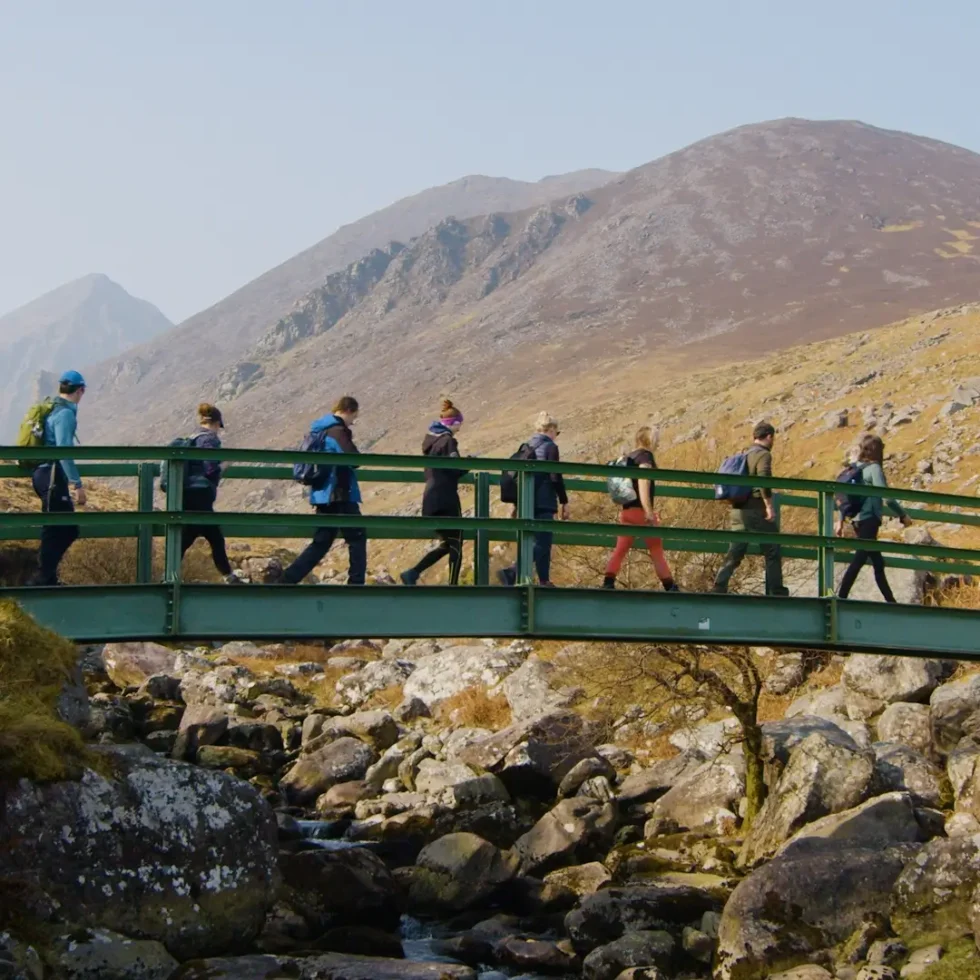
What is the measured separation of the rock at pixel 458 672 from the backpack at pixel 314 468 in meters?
16.9

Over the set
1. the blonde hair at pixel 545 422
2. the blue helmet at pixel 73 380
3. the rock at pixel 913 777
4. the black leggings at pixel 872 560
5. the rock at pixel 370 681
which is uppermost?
the blue helmet at pixel 73 380

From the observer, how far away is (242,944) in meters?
15.9

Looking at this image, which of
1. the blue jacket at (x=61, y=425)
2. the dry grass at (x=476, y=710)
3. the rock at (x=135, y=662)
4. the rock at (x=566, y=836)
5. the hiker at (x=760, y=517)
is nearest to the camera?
the blue jacket at (x=61, y=425)

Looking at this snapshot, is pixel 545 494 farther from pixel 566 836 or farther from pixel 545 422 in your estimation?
pixel 566 836

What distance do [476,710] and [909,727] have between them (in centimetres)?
986

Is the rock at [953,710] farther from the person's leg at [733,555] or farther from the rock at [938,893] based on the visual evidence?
the person's leg at [733,555]

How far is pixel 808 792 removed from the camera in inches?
775

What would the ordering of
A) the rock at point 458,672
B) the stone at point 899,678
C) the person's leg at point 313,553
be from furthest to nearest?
the rock at point 458,672
the stone at point 899,678
the person's leg at point 313,553

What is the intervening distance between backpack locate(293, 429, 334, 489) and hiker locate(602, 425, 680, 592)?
2999 mm

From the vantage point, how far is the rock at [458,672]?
32.1m

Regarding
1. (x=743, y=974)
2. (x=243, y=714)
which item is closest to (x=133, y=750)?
(x=743, y=974)

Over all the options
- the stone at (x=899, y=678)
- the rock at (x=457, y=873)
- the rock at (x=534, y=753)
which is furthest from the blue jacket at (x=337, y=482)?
the stone at (x=899, y=678)

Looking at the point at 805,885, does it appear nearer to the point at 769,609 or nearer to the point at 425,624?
the point at 769,609

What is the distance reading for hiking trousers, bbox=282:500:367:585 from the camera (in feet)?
49.5
